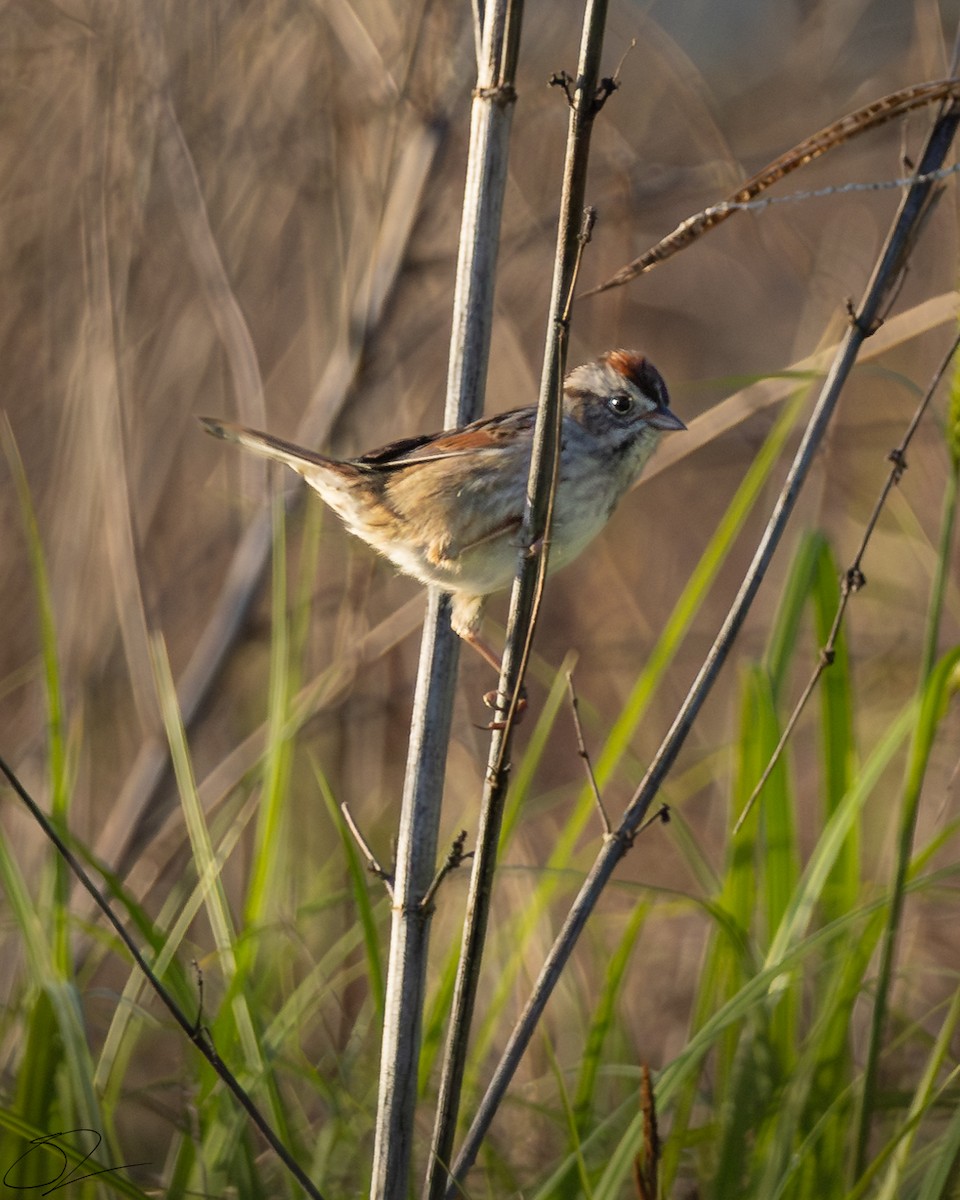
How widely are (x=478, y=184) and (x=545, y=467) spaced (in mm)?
596

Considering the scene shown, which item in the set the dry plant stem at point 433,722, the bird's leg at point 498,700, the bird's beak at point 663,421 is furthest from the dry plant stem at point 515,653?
the bird's beak at point 663,421

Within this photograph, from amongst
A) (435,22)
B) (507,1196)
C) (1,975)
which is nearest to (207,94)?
(435,22)

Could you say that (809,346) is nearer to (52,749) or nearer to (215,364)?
(215,364)

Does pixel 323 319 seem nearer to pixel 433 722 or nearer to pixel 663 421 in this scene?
pixel 663 421

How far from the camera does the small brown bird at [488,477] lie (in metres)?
2.38

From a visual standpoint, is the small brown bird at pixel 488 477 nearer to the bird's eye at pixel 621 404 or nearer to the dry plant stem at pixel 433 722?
the bird's eye at pixel 621 404

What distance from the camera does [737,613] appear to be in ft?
5.09

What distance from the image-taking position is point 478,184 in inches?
75.0

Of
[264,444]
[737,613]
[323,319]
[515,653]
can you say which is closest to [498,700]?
[515,653]

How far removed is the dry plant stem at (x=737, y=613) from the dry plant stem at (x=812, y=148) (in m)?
0.13

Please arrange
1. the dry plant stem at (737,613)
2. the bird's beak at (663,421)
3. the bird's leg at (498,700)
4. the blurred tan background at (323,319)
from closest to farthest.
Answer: the dry plant stem at (737,613)
the bird's leg at (498,700)
the bird's beak at (663,421)
the blurred tan background at (323,319)

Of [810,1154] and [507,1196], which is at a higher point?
[810,1154]

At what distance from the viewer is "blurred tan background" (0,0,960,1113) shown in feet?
10.1

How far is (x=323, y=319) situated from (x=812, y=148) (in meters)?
2.41
